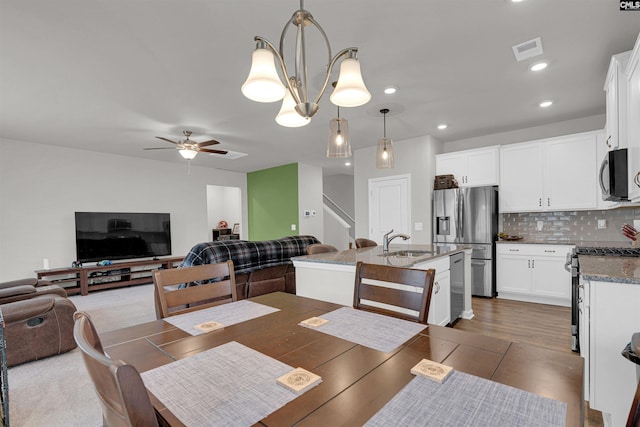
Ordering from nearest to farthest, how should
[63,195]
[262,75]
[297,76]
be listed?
1. [262,75]
2. [297,76]
3. [63,195]

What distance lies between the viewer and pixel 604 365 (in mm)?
1671

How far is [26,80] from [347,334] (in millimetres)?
3758

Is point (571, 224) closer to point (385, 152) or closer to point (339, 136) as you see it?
point (385, 152)

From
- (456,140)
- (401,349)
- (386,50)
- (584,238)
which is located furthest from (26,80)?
(584,238)

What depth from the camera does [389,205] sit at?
5.37 metres

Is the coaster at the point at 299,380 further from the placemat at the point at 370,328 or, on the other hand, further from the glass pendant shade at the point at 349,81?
the glass pendant shade at the point at 349,81

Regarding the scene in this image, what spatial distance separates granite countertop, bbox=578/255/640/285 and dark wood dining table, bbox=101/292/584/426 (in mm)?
1145

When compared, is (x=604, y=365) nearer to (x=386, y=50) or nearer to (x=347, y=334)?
(x=347, y=334)

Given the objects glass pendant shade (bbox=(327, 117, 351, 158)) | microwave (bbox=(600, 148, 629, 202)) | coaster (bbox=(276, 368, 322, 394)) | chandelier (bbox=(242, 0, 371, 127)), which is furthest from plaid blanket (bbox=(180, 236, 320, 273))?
microwave (bbox=(600, 148, 629, 202))

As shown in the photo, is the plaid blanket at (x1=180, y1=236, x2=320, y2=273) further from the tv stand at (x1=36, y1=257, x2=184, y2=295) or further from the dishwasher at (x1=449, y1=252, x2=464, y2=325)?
the tv stand at (x1=36, y1=257, x2=184, y2=295)

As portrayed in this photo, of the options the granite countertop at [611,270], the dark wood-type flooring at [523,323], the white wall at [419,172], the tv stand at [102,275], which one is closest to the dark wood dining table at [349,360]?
the granite countertop at [611,270]

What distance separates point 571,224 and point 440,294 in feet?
9.99

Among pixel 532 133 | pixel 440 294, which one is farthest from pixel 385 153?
pixel 532 133

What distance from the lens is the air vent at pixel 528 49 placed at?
7.72 feet
